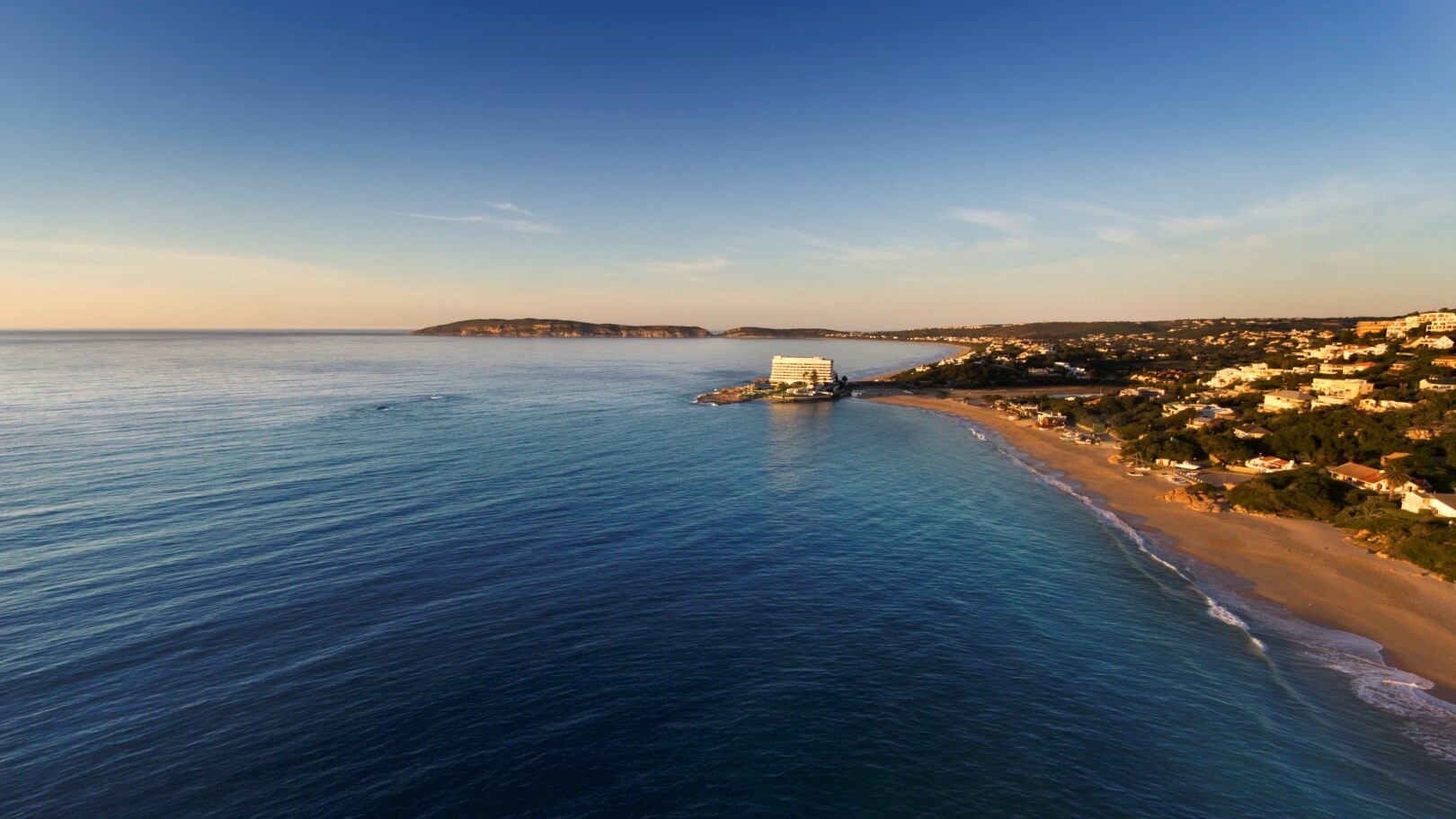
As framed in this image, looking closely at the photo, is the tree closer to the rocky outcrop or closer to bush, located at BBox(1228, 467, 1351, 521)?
bush, located at BBox(1228, 467, 1351, 521)

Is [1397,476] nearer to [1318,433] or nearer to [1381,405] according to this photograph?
[1318,433]

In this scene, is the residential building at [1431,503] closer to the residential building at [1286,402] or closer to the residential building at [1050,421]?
the residential building at [1286,402]

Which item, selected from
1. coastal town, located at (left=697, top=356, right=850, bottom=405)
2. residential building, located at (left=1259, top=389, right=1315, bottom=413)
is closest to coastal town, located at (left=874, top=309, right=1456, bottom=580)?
residential building, located at (left=1259, top=389, right=1315, bottom=413)

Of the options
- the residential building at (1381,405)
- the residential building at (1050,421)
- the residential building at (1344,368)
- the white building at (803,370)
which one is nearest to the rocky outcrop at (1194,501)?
the residential building at (1381,405)

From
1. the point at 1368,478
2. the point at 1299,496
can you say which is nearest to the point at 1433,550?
the point at 1299,496

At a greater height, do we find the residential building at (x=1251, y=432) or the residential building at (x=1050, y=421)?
the residential building at (x=1251, y=432)
